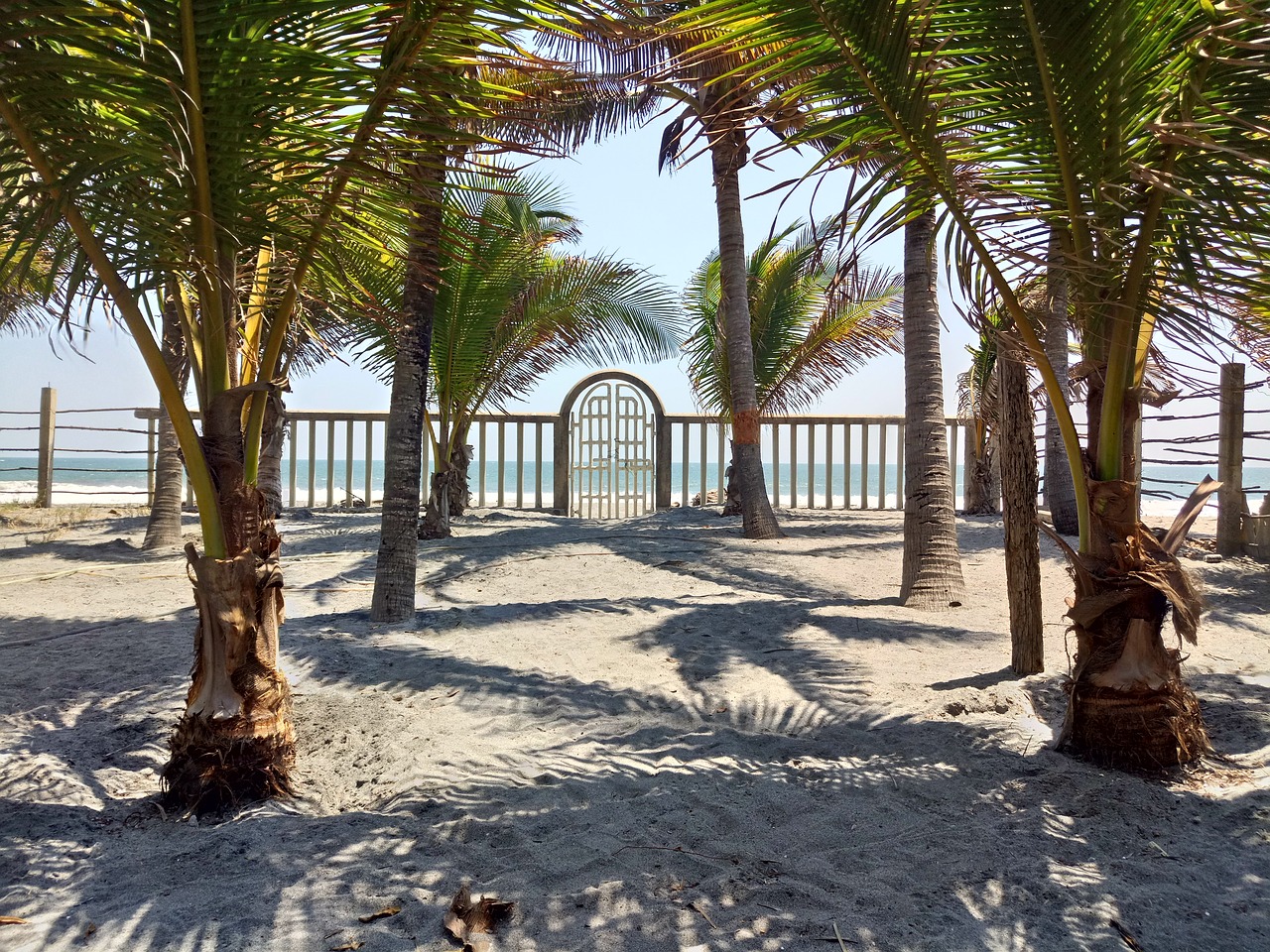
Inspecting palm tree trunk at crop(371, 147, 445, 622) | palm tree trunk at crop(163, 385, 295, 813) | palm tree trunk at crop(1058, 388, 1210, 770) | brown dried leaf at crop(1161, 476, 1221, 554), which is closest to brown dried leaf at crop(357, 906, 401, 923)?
palm tree trunk at crop(163, 385, 295, 813)

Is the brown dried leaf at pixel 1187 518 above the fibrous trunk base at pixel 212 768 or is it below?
above

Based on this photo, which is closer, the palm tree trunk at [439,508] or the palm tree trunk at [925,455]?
the palm tree trunk at [925,455]

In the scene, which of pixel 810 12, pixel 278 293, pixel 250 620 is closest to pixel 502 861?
pixel 250 620

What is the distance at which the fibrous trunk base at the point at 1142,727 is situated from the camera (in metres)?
2.34

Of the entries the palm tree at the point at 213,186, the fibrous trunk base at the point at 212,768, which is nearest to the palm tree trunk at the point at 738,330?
the palm tree at the point at 213,186

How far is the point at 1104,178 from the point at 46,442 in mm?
12155

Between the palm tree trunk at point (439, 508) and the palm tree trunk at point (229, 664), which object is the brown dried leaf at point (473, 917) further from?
the palm tree trunk at point (439, 508)

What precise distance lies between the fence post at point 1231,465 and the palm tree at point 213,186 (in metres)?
6.50

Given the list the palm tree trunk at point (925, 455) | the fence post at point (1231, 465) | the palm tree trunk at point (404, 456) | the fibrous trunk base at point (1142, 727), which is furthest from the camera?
the fence post at point (1231, 465)

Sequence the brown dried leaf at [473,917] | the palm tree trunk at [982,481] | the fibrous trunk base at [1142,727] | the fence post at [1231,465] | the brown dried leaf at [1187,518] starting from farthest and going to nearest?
the palm tree trunk at [982,481] < the fence post at [1231,465] < the brown dried leaf at [1187,518] < the fibrous trunk base at [1142,727] < the brown dried leaf at [473,917]

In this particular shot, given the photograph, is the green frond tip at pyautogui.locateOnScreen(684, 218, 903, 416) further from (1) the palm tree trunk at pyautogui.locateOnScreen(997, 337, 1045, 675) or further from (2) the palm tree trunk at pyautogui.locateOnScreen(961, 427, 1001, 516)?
(1) the palm tree trunk at pyautogui.locateOnScreen(997, 337, 1045, 675)

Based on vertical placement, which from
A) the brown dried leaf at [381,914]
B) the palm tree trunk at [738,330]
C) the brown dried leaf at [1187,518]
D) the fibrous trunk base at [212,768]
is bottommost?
the brown dried leaf at [381,914]

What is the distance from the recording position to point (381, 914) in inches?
68.7

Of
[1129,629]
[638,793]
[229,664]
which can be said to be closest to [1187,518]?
[1129,629]
